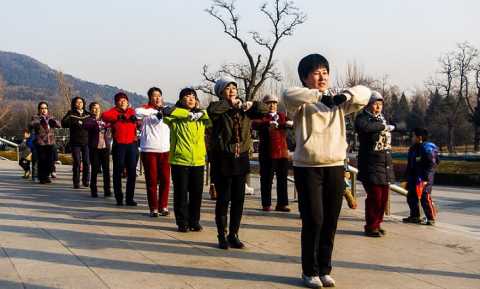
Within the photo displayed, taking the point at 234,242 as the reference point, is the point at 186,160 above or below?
above

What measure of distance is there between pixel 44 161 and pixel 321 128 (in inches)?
377

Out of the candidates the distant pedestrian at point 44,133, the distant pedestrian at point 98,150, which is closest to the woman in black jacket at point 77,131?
the distant pedestrian at point 98,150

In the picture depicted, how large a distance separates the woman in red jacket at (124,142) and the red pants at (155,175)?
109 centimetres

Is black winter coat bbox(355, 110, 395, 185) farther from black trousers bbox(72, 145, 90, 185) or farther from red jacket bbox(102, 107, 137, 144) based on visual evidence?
black trousers bbox(72, 145, 90, 185)

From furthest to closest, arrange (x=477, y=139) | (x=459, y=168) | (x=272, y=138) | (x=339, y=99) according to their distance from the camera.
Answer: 1. (x=477, y=139)
2. (x=459, y=168)
3. (x=272, y=138)
4. (x=339, y=99)

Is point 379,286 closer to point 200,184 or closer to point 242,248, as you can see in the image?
point 242,248

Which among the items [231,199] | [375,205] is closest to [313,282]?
[231,199]

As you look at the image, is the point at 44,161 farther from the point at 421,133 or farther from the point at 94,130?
the point at 421,133

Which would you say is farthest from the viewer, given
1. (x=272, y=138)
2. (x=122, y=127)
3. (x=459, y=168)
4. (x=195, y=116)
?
(x=459, y=168)

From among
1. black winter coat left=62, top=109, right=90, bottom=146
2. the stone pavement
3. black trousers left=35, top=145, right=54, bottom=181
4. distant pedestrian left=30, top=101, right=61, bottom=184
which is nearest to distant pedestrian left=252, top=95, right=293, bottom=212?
the stone pavement

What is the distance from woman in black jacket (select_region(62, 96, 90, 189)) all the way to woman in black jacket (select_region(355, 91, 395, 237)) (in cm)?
641

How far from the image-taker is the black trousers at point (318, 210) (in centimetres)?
456

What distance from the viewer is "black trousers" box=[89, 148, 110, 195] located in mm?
10273

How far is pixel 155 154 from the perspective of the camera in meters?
8.05
